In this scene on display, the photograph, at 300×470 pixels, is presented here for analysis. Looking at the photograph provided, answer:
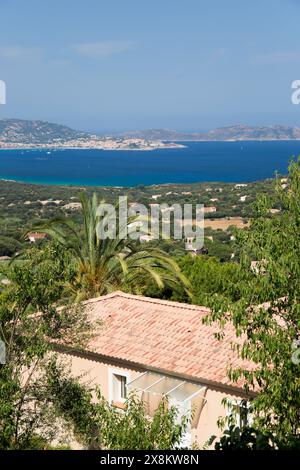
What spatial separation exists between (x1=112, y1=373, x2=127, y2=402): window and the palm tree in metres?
4.04

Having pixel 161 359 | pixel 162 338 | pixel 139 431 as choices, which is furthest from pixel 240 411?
pixel 162 338

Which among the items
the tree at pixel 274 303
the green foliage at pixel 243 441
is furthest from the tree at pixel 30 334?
the green foliage at pixel 243 441

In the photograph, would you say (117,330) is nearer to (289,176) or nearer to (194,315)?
(194,315)

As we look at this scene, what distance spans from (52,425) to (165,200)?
231 feet

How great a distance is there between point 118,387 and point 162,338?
1270 mm

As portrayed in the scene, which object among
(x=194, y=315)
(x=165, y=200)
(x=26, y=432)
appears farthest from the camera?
(x=165, y=200)

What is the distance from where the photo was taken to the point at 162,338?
12516 millimetres

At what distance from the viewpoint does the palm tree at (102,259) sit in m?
16.6

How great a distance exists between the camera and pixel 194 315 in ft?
43.2

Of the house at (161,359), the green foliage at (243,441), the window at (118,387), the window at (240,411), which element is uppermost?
the green foliage at (243,441)

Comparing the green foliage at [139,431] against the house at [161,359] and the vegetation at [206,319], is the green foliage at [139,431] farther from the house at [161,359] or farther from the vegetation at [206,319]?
the house at [161,359]

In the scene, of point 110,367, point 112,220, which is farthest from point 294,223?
point 112,220

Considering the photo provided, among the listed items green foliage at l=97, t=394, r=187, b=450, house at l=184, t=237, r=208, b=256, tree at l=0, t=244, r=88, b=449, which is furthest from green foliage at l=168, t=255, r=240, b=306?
house at l=184, t=237, r=208, b=256

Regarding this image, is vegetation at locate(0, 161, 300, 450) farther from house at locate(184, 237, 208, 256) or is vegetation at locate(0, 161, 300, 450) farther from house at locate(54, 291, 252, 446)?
house at locate(184, 237, 208, 256)
